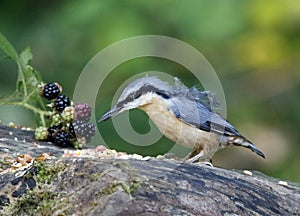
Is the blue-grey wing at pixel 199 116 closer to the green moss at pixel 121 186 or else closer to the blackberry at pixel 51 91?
the blackberry at pixel 51 91

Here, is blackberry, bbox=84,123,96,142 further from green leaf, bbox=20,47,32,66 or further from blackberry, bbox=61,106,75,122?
green leaf, bbox=20,47,32,66

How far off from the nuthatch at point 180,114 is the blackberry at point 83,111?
30 cm

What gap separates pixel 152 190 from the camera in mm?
2385

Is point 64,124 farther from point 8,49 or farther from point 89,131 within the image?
point 8,49

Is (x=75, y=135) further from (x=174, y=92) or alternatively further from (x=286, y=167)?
(x=286, y=167)

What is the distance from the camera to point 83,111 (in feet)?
11.9

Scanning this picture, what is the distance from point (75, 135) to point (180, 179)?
1.24m

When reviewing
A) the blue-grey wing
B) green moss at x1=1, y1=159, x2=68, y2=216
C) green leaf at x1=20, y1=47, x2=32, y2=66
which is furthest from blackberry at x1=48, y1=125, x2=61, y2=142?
green moss at x1=1, y1=159, x2=68, y2=216

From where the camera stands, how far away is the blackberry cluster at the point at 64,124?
143 inches

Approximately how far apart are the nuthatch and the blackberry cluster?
34cm

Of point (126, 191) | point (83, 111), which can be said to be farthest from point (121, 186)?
point (83, 111)

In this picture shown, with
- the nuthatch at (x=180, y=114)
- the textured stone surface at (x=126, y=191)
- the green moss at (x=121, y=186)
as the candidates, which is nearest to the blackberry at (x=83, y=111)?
the nuthatch at (x=180, y=114)

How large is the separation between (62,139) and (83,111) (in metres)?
0.17

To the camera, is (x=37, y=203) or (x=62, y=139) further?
(x=62, y=139)
